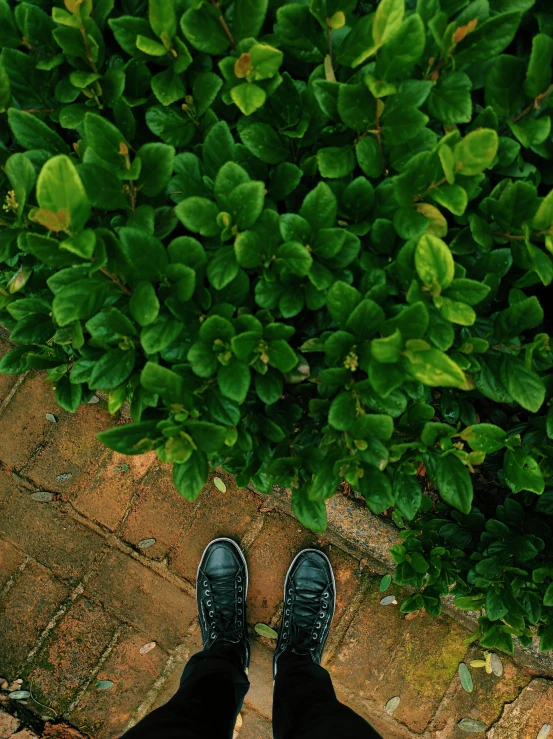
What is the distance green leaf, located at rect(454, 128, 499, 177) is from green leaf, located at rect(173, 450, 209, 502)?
88 centimetres

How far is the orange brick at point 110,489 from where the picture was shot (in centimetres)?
307

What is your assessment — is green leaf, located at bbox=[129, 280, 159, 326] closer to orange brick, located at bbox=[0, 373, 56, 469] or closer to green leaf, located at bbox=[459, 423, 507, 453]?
green leaf, located at bbox=[459, 423, 507, 453]

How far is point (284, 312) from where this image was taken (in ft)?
4.39

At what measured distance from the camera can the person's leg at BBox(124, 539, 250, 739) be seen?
2.27m

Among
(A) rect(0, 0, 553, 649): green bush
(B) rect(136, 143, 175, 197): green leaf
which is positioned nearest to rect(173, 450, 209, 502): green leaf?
(A) rect(0, 0, 553, 649): green bush

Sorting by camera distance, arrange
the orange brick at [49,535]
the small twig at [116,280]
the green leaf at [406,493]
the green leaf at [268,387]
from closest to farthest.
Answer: the small twig at [116,280], the green leaf at [268,387], the green leaf at [406,493], the orange brick at [49,535]

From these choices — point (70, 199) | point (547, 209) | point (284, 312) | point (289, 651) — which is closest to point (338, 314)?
point (284, 312)

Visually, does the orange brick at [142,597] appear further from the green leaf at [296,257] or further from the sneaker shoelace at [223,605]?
the green leaf at [296,257]

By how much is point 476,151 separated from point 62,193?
0.84 meters

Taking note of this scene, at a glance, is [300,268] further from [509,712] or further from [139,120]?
[509,712]

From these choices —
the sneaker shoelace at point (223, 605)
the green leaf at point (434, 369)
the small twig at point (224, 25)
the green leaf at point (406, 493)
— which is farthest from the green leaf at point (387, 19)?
the sneaker shoelace at point (223, 605)

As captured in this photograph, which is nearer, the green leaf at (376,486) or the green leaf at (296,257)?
the green leaf at (296,257)

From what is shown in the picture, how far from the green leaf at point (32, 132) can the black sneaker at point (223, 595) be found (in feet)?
7.32

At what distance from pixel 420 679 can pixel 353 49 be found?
292 centimetres
